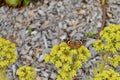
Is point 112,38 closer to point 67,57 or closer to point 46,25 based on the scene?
point 67,57

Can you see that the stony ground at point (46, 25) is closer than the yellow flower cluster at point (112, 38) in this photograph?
No

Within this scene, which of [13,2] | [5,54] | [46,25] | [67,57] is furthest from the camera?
[13,2]

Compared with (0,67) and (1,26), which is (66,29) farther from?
(0,67)

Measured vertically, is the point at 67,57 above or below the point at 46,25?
above

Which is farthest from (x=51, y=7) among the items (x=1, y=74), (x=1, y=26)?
(x=1, y=74)

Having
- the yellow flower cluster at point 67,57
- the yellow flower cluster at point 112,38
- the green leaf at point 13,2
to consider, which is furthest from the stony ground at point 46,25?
the yellow flower cluster at point 67,57

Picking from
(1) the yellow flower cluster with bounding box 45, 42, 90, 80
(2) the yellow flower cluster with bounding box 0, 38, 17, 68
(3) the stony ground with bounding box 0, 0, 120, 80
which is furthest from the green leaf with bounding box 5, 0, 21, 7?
(1) the yellow flower cluster with bounding box 45, 42, 90, 80

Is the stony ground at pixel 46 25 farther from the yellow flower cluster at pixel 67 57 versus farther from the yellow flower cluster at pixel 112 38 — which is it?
the yellow flower cluster at pixel 67 57

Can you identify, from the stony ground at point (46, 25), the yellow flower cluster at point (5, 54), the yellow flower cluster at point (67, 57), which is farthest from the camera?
the stony ground at point (46, 25)

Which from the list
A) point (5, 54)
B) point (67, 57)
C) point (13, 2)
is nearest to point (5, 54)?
point (5, 54)
